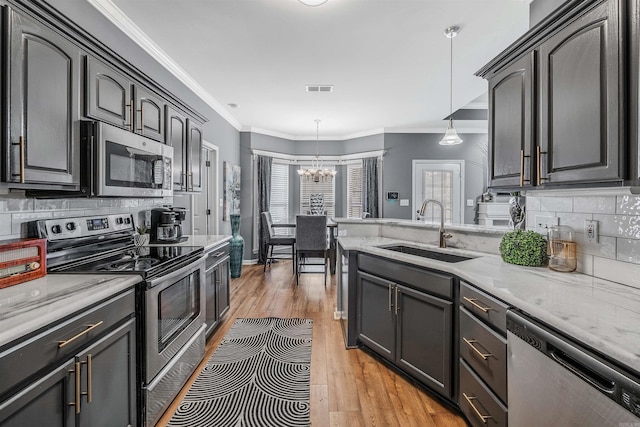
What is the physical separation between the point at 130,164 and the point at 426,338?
221 cm

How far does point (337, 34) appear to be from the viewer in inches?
106

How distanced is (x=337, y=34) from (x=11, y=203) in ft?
8.42

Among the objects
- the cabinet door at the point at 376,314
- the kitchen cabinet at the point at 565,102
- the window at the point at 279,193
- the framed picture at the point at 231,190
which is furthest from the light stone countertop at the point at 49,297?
the window at the point at 279,193

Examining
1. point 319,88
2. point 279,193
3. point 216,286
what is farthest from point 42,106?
point 279,193

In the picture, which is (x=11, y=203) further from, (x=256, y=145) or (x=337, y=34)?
(x=256, y=145)

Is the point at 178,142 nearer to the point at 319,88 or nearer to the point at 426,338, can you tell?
the point at 319,88

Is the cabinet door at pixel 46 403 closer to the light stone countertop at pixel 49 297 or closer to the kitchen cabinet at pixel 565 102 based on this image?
the light stone countertop at pixel 49 297

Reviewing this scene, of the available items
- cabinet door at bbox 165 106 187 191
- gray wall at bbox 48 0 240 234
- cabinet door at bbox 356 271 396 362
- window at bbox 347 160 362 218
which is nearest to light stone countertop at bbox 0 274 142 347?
cabinet door at bbox 165 106 187 191

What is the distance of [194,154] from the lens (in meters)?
3.14

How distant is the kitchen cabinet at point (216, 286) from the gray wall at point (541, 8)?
2984mm

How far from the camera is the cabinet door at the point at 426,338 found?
1824 millimetres

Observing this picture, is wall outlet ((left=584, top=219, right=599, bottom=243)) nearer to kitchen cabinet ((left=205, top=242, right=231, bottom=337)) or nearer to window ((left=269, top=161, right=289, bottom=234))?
kitchen cabinet ((left=205, top=242, right=231, bottom=337))

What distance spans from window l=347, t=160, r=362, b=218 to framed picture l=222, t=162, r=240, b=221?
2.39 meters

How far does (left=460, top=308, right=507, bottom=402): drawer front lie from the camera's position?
135 centimetres
